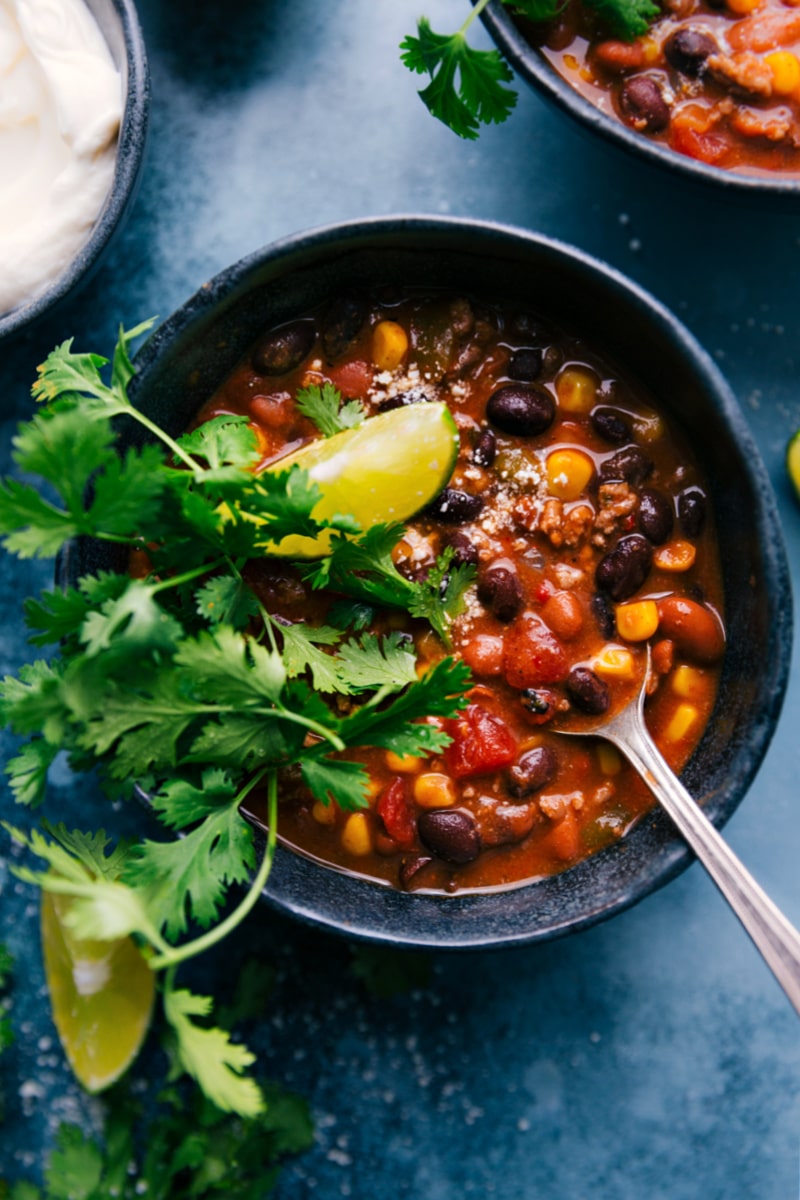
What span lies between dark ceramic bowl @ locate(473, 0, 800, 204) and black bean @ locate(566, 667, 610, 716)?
1.05 metres

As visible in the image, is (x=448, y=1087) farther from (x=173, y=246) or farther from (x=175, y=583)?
(x=173, y=246)

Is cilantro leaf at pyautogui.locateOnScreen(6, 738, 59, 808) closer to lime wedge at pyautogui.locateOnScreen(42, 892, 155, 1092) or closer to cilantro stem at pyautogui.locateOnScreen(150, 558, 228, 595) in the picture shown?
cilantro stem at pyautogui.locateOnScreen(150, 558, 228, 595)

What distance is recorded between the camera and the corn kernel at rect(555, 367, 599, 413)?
8.36 ft

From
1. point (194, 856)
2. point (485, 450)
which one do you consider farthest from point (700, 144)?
point (194, 856)

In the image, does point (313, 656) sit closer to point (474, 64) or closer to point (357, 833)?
point (357, 833)

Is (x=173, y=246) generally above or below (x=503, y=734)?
above

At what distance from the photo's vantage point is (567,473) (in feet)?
8.20

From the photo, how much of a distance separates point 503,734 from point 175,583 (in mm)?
795

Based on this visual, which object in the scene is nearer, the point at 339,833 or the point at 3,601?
the point at 339,833

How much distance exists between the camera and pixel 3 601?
2.84 metres

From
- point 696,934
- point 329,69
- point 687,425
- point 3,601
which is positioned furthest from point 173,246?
point 696,934

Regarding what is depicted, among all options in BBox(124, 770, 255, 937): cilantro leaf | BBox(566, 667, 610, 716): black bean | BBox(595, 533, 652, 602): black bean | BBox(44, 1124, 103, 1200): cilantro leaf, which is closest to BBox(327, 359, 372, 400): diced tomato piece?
BBox(595, 533, 652, 602): black bean

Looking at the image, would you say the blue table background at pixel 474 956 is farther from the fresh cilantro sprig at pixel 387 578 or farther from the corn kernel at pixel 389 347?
the fresh cilantro sprig at pixel 387 578

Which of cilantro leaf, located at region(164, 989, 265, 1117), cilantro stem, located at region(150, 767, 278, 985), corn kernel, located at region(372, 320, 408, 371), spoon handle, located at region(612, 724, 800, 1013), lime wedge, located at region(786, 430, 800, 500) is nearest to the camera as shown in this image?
cilantro stem, located at region(150, 767, 278, 985)
